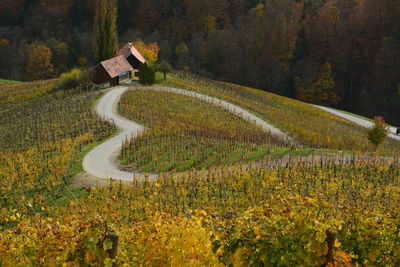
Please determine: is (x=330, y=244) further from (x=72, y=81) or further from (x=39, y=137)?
(x=72, y=81)

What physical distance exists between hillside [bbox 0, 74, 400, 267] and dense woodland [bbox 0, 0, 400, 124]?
87.4 feet

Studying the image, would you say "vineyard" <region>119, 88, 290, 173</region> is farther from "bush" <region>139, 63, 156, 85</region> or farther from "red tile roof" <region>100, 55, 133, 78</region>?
"red tile roof" <region>100, 55, 133, 78</region>

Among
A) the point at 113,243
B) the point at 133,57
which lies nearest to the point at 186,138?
the point at 113,243

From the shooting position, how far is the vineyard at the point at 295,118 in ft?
123

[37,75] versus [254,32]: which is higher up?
[254,32]

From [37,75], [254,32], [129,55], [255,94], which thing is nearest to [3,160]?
[129,55]

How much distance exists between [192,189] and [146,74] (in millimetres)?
35870

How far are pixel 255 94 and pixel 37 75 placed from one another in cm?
4886

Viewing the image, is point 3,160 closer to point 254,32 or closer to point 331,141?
point 331,141

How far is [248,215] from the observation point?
9562 mm

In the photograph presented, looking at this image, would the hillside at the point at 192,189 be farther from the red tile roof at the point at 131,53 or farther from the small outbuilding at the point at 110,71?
the red tile roof at the point at 131,53

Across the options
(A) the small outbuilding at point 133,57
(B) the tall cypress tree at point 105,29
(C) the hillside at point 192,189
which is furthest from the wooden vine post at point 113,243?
(A) the small outbuilding at point 133,57

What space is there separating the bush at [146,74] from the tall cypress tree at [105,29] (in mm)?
5687

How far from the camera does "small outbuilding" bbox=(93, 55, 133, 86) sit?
52375 mm
